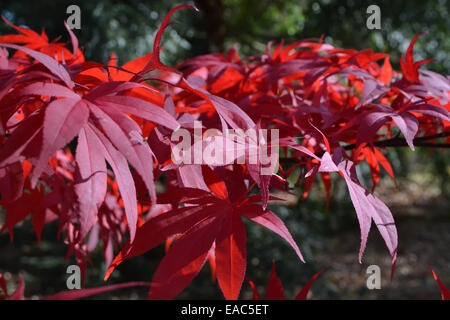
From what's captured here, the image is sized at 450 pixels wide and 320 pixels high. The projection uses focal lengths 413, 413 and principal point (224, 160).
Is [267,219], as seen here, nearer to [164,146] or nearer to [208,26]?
[164,146]

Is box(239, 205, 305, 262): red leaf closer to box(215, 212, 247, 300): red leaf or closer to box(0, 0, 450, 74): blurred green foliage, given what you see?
box(215, 212, 247, 300): red leaf

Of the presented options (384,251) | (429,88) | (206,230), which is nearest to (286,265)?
(384,251)

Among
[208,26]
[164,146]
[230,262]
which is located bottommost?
[230,262]

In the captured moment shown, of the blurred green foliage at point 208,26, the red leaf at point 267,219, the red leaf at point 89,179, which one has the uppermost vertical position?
the blurred green foliage at point 208,26

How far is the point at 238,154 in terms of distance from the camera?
0.38m

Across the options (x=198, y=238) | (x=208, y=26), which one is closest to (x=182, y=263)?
(x=198, y=238)

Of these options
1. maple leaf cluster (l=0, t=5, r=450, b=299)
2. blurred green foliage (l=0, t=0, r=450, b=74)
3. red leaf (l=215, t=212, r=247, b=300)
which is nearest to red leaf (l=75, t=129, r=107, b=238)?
maple leaf cluster (l=0, t=5, r=450, b=299)

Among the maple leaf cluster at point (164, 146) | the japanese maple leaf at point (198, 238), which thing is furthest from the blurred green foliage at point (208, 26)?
the japanese maple leaf at point (198, 238)

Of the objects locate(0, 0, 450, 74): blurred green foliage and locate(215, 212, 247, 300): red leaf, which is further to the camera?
locate(0, 0, 450, 74): blurred green foliage

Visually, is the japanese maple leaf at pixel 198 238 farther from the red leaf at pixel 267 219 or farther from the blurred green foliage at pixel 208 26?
the blurred green foliage at pixel 208 26

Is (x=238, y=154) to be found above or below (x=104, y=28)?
below

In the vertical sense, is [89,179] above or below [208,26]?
below
